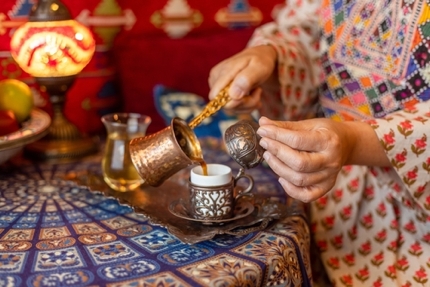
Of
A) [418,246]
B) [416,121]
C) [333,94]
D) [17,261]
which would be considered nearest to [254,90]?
[333,94]

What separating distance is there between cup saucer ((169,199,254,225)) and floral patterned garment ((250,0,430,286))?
0.88 ft

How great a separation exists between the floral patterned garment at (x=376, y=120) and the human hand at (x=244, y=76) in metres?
0.11

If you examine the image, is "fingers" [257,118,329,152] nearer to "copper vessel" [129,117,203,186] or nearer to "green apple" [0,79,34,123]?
"copper vessel" [129,117,203,186]

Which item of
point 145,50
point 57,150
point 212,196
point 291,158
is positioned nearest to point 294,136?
point 291,158

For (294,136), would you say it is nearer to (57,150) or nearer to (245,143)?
(245,143)

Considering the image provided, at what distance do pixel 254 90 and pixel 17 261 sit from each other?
2.06 ft

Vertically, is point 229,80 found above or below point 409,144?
above

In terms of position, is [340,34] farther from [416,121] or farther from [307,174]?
[307,174]

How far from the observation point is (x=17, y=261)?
81 cm

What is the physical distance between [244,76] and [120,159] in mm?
299

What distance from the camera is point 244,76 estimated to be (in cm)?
116

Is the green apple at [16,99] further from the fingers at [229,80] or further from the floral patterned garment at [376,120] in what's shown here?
the floral patterned garment at [376,120]

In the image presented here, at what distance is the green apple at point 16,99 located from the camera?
4.01 feet

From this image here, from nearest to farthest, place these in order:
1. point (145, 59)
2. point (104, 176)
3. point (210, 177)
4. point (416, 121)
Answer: point (210, 177) < point (416, 121) < point (104, 176) < point (145, 59)
